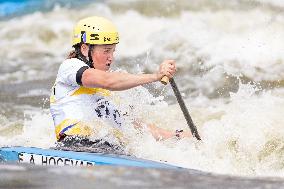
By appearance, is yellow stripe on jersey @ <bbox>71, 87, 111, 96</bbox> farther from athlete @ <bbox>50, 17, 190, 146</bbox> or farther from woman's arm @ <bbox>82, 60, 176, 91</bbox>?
woman's arm @ <bbox>82, 60, 176, 91</bbox>

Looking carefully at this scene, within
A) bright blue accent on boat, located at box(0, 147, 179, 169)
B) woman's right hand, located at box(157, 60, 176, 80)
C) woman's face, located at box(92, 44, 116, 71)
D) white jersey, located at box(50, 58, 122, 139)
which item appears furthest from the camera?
woman's face, located at box(92, 44, 116, 71)

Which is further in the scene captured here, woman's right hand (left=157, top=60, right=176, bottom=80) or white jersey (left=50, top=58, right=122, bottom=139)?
white jersey (left=50, top=58, right=122, bottom=139)

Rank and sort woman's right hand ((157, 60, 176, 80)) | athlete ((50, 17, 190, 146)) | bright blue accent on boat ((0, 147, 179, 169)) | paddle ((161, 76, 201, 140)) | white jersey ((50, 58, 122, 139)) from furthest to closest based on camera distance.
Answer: paddle ((161, 76, 201, 140)) → white jersey ((50, 58, 122, 139)) → athlete ((50, 17, 190, 146)) → woman's right hand ((157, 60, 176, 80)) → bright blue accent on boat ((0, 147, 179, 169))

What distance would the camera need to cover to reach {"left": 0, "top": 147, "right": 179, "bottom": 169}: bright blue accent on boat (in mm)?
5982

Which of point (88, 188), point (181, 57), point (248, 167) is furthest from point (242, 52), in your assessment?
point (88, 188)

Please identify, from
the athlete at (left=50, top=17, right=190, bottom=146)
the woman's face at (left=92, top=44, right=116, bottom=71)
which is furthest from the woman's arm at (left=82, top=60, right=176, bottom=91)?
the woman's face at (left=92, top=44, right=116, bottom=71)

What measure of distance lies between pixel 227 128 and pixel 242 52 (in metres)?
8.51

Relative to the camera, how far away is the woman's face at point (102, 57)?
6910 millimetres

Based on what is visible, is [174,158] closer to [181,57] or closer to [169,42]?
[181,57]

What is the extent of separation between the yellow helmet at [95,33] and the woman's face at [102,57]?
5cm

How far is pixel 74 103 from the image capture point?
6738 mm

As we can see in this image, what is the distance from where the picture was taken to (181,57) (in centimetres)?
1842

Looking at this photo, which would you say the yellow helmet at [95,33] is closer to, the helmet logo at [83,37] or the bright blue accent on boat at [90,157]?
the helmet logo at [83,37]

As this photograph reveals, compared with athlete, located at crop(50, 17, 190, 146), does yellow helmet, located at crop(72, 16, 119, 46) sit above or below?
above
